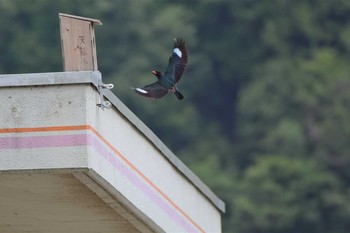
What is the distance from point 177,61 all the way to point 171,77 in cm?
32

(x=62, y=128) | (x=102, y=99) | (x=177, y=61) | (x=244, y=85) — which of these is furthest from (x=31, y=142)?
A: (x=244, y=85)

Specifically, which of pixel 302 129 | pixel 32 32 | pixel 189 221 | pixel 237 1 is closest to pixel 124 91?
pixel 302 129

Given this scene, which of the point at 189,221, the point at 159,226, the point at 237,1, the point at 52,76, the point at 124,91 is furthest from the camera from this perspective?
the point at 237,1

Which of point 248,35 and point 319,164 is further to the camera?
point 248,35

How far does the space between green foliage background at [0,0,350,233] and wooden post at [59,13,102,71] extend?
134 feet

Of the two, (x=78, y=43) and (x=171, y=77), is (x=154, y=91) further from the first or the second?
(x=78, y=43)

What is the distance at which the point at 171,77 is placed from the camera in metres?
14.1

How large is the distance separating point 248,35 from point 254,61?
2.31 metres

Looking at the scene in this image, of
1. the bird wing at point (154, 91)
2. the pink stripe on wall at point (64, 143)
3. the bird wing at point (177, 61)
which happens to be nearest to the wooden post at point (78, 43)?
the pink stripe on wall at point (64, 143)

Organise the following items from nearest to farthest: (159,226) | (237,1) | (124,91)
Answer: (159,226) → (124,91) → (237,1)

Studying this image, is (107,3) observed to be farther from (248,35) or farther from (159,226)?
(159,226)

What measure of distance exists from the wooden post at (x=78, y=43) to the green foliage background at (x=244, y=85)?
40.9 metres

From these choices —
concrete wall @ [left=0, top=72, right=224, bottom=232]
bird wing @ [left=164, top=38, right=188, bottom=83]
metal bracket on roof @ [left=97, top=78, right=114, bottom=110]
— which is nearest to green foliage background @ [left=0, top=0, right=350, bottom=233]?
bird wing @ [left=164, top=38, right=188, bottom=83]

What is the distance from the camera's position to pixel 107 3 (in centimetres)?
6962
